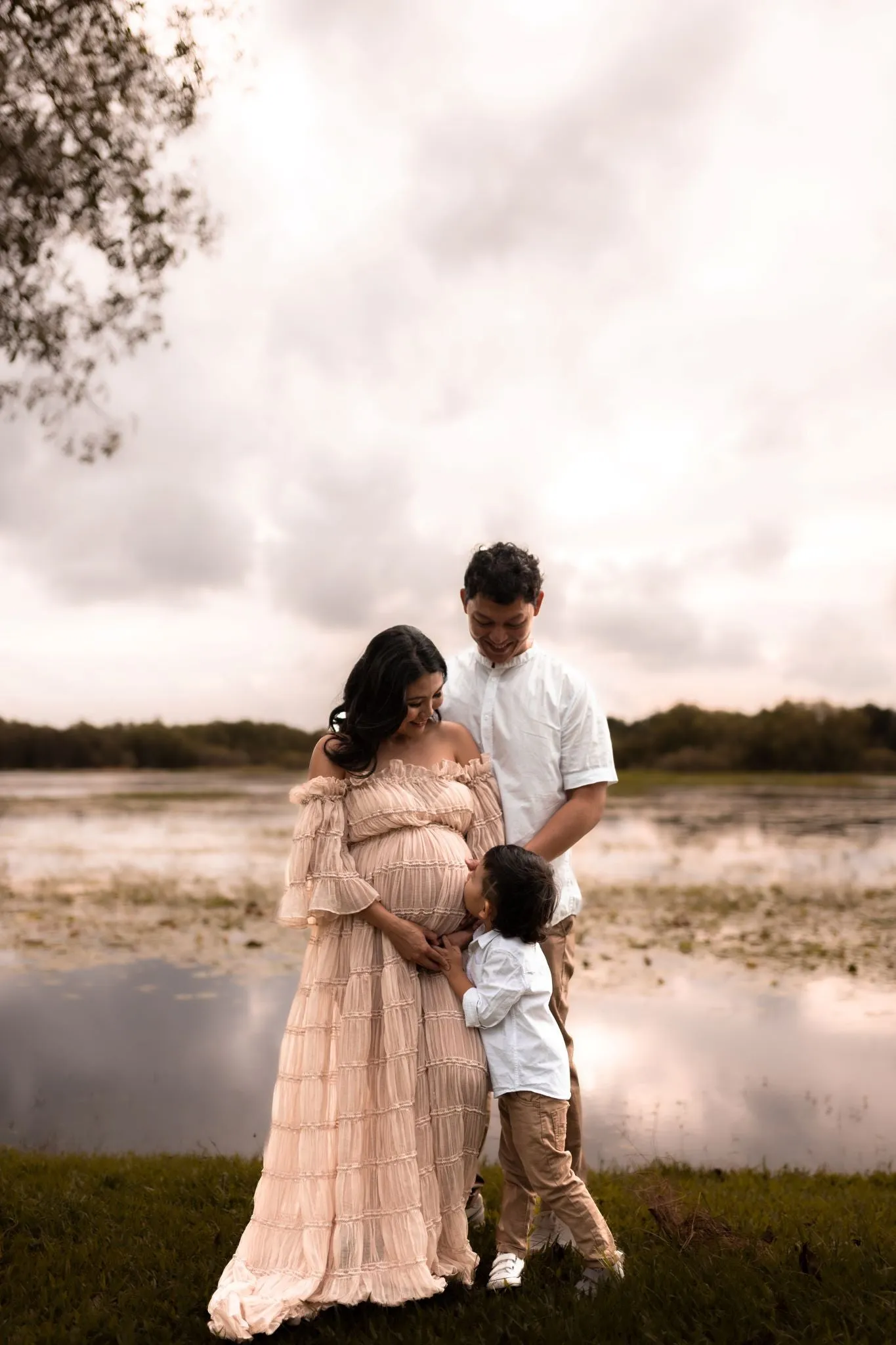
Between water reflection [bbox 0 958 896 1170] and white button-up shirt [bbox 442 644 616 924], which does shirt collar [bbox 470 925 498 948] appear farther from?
water reflection [bbox 0 958 896 1170]

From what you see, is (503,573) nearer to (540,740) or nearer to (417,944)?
(540,740)

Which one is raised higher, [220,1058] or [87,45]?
[87,45]

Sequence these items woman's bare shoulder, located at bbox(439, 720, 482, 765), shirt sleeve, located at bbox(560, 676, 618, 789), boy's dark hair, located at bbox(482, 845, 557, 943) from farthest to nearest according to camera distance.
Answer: shirt sleeve, located at bbox(560, 676, 618, 789)
woman's bare shoulder, located at bbox(439, 720, 482, 765)
boy's dark hair, located at bbox(482, 845, 557, 943)

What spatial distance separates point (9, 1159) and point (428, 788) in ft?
12.0

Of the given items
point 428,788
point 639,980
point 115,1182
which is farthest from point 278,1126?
point 639,980

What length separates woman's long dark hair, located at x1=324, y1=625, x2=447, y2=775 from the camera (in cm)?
364

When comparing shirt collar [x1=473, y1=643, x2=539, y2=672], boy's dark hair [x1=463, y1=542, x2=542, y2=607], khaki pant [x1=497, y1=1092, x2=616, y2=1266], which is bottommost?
khaki pant [x1=497, y1=1092, x2=616, y2=1266]

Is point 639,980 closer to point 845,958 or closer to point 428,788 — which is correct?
point 845,958

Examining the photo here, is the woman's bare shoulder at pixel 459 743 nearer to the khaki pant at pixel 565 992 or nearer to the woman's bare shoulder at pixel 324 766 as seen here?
the woman's bare shoulder at pixel 324 766

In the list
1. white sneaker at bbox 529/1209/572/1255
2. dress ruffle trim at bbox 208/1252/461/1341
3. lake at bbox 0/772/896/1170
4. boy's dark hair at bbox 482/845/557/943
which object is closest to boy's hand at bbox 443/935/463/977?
boy's dark hair at bbox 482/845/557/943

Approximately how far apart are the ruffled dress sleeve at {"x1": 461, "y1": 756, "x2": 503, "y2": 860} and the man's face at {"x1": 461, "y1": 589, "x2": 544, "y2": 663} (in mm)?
395

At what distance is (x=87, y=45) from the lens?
22.3 ft

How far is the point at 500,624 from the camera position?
3.93 m

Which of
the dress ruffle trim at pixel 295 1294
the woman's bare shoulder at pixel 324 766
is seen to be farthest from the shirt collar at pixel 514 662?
the dress ruffle trim at pixel 295 1294
